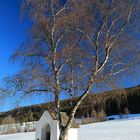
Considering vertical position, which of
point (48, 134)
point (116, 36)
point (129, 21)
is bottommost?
point (48, 134)

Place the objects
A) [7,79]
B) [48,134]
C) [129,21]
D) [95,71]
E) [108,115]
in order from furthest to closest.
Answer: [108,115]
[48,134]
[129,21]
[95,71]
[7,79]

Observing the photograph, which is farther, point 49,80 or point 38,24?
point 38,24

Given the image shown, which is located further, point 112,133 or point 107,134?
point 112,133

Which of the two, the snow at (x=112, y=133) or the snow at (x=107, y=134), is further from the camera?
the snow at (x=107, y=134)

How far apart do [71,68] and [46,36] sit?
1387 millimetres

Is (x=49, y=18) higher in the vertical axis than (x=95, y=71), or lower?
higher

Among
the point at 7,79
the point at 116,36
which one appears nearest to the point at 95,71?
the point at 116,36

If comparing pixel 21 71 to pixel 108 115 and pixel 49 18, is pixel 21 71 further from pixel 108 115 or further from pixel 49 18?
pixel 108 115

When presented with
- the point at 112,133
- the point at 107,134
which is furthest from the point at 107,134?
the point at 112,133

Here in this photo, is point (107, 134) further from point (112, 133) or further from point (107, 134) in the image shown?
point (112, 133)

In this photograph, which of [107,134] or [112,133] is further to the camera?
[112,133]

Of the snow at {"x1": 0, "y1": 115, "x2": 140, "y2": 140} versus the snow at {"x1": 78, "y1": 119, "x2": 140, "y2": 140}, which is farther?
the snow at {"x1": 0, "y1": 115, "x2": 140, "y2": 140}

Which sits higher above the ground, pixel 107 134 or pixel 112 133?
pixel 112 133

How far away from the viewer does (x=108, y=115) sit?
203 ft
